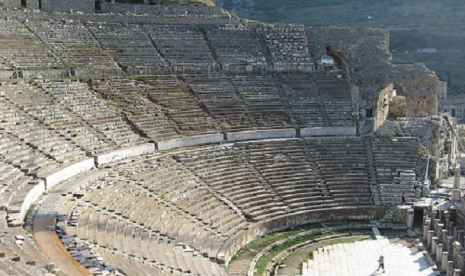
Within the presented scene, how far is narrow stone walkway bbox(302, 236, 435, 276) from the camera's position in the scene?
19109mm

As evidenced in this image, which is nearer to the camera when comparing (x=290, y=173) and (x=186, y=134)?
(x=290, y=173)

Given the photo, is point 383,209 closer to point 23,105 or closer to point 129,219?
point 129,219

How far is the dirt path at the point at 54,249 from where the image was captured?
1215 centimetres

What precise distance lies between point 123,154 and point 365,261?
9.79 m

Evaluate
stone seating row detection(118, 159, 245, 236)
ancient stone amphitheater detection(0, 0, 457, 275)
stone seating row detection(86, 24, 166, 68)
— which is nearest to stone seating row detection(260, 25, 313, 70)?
ancient stone amphitheater detection(0, 0, 457, 275)

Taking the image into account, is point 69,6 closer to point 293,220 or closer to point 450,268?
point 293,220

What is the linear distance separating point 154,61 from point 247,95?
492 cm

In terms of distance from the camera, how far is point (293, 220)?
74.4 ft

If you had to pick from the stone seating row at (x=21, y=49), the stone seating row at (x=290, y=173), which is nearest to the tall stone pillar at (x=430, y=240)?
the stone seating row at (x=290, y=173)

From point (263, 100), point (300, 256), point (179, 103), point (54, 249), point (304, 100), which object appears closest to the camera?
point (54, 249)

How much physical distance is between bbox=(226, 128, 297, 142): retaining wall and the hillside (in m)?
37.2

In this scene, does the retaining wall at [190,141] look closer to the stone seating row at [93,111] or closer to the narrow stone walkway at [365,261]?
the stone seating row at [93,111]

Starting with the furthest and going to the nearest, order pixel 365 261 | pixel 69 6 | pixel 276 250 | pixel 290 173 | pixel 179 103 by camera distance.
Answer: pixel 69 6 → pixel 179 103 → pixel 290 173 → pixel 276 250 → pixel 365 261

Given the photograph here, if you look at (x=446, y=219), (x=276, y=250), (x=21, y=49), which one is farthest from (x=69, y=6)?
(x=446, y=219)
